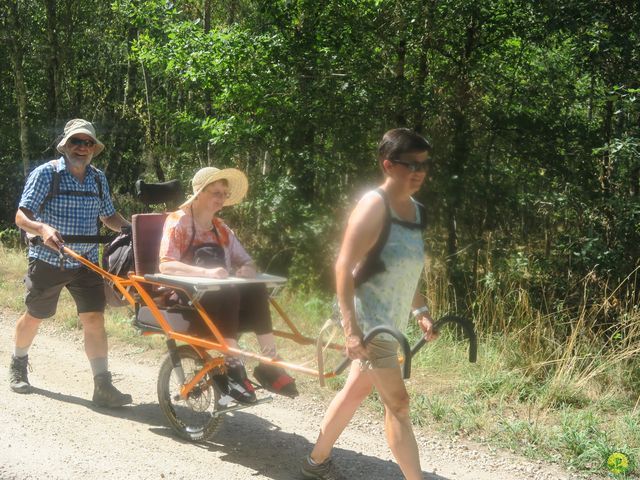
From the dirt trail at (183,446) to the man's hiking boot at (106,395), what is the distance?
0.08 meters

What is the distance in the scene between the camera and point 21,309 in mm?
8945

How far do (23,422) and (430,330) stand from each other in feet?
10.0

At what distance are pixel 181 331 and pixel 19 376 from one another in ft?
6.13

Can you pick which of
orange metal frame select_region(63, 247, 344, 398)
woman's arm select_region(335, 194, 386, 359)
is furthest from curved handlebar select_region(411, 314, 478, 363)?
orange metal frame select_region(63, 247, 344, 398)

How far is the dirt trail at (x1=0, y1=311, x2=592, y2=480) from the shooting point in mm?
4434

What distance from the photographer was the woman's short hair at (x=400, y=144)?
11.5ft

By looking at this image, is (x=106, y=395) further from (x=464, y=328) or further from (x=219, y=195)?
(x=464, y=328)

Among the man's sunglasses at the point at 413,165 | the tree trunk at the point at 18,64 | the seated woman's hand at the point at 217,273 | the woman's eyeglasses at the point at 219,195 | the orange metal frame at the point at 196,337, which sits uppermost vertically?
the tree trunk at the point at 18,64

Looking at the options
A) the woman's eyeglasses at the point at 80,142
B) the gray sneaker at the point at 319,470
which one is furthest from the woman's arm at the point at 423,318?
the woman's eyeglasses at the point at 80,142

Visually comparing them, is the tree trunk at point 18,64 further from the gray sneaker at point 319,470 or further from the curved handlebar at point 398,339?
the curved handlebar at point 398,339

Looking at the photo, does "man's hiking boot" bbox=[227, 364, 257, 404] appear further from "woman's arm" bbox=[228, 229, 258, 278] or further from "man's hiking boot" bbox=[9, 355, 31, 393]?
"man's hiking boot" bbox=[9, 355, 31, 393]

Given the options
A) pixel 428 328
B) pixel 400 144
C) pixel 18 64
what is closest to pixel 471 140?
pixel 428 328

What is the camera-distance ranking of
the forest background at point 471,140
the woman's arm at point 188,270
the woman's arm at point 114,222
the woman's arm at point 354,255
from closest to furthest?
the woman's arm at point 354,255, the woman's arm at point 188,270, the woman's arm at point 114,222, the forest background at point 471,140

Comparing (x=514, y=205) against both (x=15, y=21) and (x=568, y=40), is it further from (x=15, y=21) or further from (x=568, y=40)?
(x=15, y=21)
